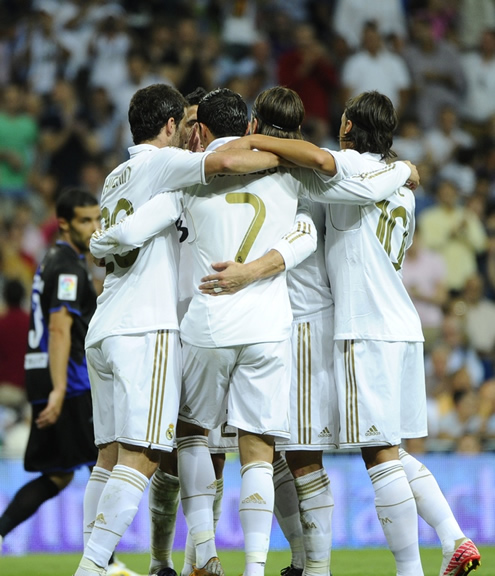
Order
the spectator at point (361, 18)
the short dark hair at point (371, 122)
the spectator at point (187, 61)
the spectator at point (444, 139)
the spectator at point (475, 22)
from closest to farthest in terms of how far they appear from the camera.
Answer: the short dark hair at point (371, 122), the spectator at point (187, 61), the spectator at point (444, 139), the spectator at point (361, 18), the spectator at point (475, 22)

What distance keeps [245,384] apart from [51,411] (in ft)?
6.82

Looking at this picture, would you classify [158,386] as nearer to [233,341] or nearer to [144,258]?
[233,341]

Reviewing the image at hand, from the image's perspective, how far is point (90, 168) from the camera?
39.7 ft

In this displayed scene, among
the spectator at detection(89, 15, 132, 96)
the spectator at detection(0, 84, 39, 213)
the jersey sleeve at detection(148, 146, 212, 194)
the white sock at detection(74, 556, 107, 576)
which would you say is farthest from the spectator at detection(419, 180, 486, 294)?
the white sock at detection(74, 556, 107, 576)

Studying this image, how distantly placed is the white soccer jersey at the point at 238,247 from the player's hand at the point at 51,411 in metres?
1.79

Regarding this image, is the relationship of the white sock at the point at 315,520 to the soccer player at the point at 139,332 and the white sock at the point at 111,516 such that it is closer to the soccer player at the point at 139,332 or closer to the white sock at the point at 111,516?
the soccer player at the point at 139,332

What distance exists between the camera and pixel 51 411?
21.6ft

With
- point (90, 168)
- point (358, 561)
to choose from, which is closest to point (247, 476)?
point (358, 561)

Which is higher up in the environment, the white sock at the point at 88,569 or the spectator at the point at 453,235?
the spectator at the point at 453,235

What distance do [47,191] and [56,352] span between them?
239 inches

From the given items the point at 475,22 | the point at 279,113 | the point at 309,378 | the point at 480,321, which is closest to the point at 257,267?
the point at 309,378

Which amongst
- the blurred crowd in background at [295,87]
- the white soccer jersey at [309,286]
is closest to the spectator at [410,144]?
the blurred crowd in background at [295,87]

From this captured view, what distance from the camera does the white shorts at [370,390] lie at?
5.14m

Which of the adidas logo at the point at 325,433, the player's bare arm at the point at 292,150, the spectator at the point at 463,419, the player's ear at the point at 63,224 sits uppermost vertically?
the player's bare arm at the point at 292,150
